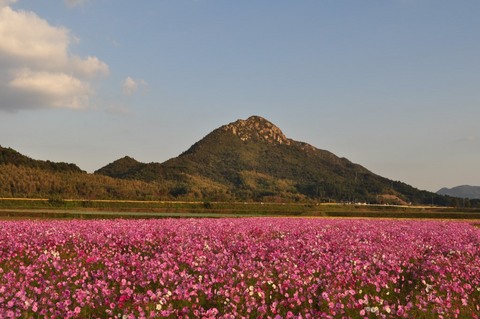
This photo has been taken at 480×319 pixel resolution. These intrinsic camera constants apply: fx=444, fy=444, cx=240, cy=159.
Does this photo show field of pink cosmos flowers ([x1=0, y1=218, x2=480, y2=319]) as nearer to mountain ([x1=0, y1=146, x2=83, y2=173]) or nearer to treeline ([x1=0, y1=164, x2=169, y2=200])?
treeline ([x1=0, y1=164, x2=169, y2=200])

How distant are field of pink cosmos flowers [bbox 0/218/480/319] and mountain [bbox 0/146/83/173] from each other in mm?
103017

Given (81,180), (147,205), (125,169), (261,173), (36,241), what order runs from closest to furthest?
(36,241) → (147,205) → (81,180) → (125,169) → (261,173)

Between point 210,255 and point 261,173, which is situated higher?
point 261,173

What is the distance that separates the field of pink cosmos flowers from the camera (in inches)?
259

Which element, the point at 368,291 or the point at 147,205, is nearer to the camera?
the point at 368,291

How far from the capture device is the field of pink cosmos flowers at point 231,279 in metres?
6.58

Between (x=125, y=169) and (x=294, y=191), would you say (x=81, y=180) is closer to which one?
(x=125, y=169)

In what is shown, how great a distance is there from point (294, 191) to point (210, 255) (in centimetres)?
17067

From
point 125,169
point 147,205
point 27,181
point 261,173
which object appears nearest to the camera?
point 147,205

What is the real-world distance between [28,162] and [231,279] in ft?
386

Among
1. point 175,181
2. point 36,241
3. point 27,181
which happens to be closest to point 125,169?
point 175,181

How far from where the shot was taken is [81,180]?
101125 millimetres

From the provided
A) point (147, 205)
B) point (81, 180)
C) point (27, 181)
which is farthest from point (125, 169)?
point (147, 205)

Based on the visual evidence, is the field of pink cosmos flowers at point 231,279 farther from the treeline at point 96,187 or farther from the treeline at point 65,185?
the treeline at point 65,185
